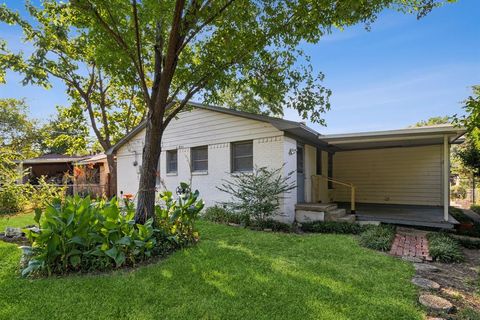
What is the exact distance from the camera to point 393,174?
11.3 meters

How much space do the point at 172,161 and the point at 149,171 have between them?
579 cm

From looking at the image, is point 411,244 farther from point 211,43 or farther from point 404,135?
point 211,43

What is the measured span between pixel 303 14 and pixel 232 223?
5777 millimetres

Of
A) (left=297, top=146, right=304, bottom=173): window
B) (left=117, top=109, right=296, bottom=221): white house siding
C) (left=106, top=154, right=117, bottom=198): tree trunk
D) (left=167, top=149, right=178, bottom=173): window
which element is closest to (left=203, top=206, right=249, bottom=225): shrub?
(left=117, top=109, right=296, bottom=221): white house siding

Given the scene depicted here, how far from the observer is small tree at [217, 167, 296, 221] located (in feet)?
25.1

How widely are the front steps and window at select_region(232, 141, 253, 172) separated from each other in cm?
205

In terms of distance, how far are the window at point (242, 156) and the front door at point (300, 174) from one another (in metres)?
1.65

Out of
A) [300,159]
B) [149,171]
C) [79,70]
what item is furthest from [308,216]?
[79,70]

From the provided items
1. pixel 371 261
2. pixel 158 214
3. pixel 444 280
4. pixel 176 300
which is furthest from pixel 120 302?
pixel 444 280

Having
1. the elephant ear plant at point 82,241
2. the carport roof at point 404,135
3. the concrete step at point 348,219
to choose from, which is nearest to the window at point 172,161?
the carport roof at point 404,135

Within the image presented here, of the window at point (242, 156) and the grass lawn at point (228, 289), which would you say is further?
the window at point (242, 156)

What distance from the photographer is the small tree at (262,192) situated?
7645mm

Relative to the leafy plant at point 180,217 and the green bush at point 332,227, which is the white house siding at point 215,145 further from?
the leafy plant at point 180,217

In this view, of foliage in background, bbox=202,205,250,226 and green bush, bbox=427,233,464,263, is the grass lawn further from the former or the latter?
foliage in background, bbox=202,205,250,226
